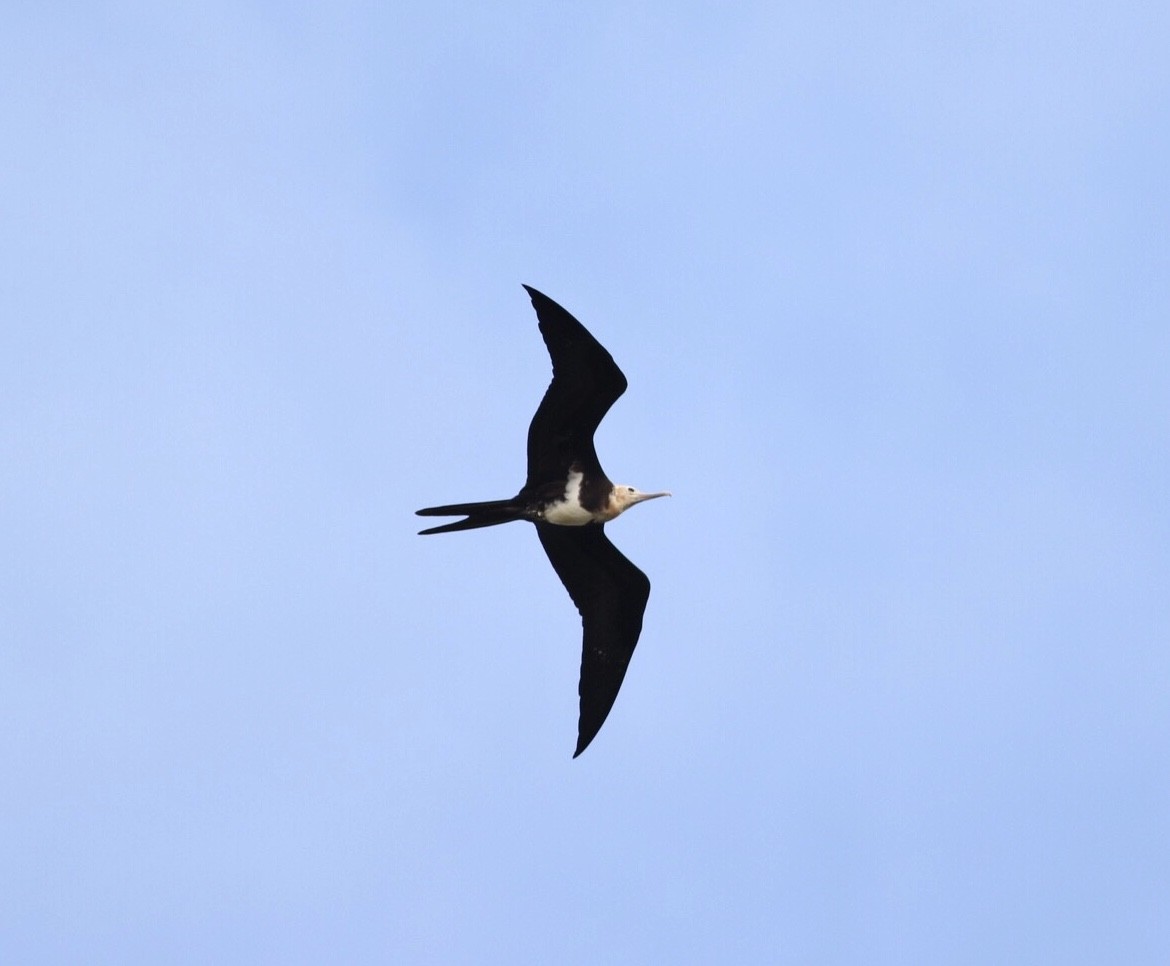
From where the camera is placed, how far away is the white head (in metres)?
16.8

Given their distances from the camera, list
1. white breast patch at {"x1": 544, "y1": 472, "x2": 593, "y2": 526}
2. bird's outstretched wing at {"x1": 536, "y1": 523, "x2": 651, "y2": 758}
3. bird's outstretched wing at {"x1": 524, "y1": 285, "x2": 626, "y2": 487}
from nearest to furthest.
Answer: bird's outstretched wing at {"x1": 524, "y1": 285, "x2": 626, "y2": 487} → white breast patch at {"x1": 544, "y1": 472, "x2": 593, "y2": 526} → bird's outstretched wing at {"x1": 536, "y1": 523, "x2": 651, "y2": 758}

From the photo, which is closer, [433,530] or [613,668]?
[433,530]

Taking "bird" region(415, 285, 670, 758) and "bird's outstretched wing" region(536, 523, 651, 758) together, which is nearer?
"bird" region(415, 285, 670, 758)

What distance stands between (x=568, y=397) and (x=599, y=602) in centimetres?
216

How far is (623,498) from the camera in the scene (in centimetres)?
1686

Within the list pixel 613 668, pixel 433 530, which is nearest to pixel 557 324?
pixel 433 530

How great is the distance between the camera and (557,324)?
51.5 feet

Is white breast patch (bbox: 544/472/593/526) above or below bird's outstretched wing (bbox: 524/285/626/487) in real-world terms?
below

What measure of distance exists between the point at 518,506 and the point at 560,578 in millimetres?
1172

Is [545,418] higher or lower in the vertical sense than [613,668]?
higher

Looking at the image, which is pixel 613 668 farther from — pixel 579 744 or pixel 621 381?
pixel 621 381

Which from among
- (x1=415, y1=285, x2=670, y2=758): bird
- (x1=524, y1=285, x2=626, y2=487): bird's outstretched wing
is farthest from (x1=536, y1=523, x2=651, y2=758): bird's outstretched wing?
(x1=524, y1=285, x2=626, y2=487): bird's outstretched wing

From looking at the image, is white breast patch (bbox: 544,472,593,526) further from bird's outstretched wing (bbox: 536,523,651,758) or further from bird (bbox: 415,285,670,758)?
bird's outstretched wing (bbox: 536,523,651,758)

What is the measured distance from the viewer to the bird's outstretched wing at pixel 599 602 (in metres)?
17.2
